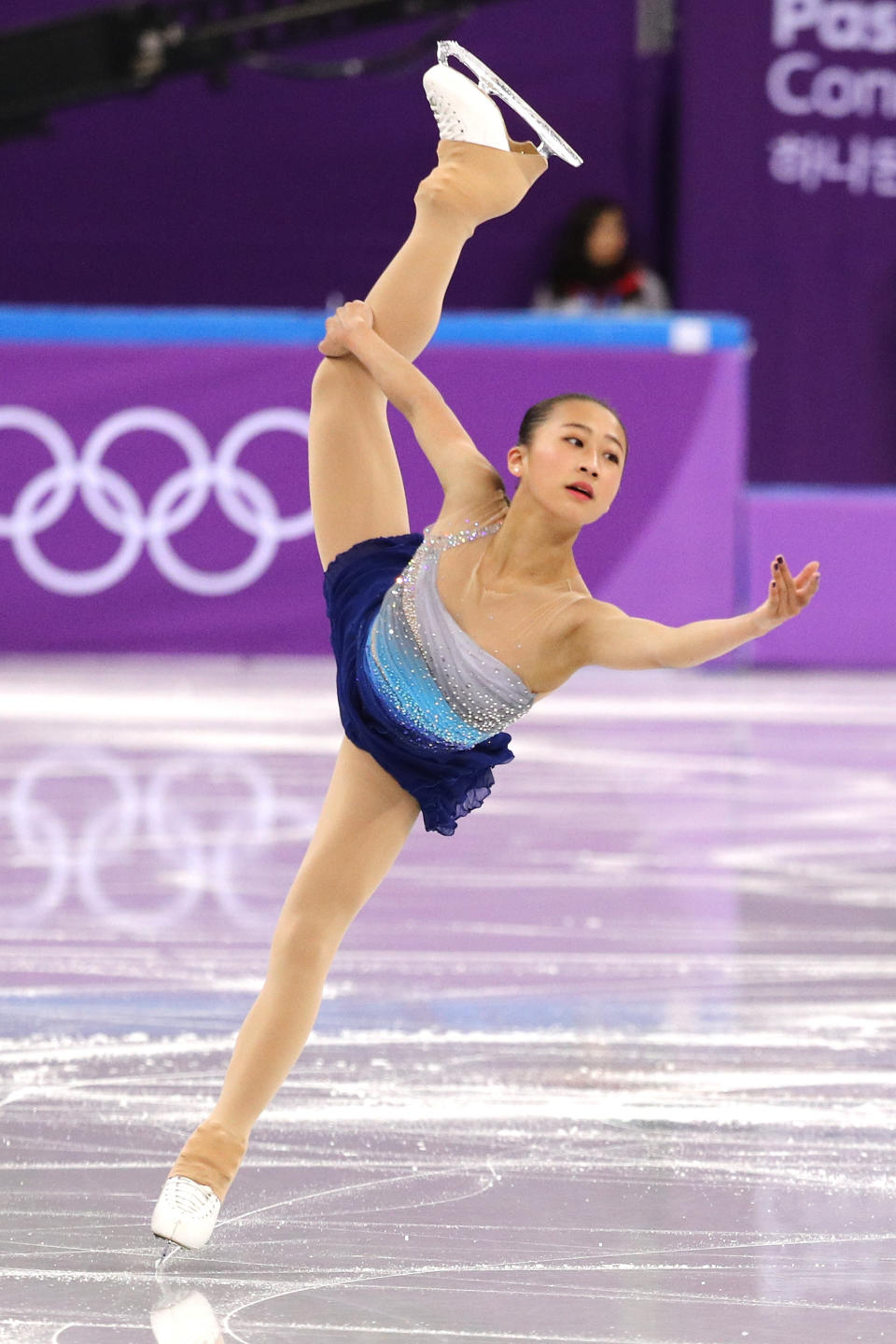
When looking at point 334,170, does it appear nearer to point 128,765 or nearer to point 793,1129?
point 128,765

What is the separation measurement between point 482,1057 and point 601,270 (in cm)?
A: 712

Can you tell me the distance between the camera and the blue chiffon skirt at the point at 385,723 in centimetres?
247

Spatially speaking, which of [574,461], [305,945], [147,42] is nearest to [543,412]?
[574,461]

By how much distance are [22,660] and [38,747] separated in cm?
215

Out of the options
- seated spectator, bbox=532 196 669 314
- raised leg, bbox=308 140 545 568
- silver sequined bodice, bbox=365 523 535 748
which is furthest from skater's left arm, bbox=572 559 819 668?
seated spectator, bbox=532 196 669 314

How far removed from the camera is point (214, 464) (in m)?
7.93

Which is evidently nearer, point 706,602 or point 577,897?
point 577,897

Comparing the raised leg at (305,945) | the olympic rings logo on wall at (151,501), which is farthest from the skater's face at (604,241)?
the raised leg at (305,945)

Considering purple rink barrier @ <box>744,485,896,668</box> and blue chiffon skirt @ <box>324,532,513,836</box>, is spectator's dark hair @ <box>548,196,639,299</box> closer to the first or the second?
purple rink barrier @ <box>744,485,896,668</box>

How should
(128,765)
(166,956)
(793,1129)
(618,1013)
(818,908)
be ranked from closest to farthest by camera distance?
(793,1129) < (618,1013) < (166,956) < (818,908) < (128,765)

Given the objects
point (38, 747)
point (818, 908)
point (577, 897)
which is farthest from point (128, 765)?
point (818, 908)

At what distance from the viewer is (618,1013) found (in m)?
3.31

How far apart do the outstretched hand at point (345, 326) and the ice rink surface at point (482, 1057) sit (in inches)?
42.1

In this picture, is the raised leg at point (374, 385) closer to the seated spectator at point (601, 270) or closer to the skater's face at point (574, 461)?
the skater's face at point (574, 461)
